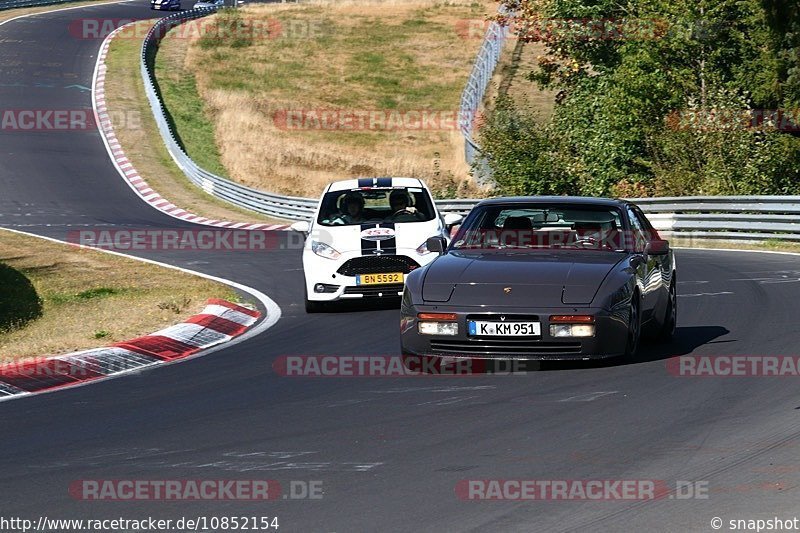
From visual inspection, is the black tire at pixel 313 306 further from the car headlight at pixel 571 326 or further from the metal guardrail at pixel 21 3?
the metal guardrail at pixel 21 3

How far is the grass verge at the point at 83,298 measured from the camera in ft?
42.2

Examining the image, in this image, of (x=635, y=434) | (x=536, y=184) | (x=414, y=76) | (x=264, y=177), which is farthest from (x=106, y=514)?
(x=414, y=76)

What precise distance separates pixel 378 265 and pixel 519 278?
523 cm

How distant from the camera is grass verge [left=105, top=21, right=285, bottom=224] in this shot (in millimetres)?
37031

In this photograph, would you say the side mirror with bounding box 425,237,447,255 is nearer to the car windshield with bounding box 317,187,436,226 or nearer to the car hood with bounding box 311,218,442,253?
the car hood with bounding box 311,218,442,253

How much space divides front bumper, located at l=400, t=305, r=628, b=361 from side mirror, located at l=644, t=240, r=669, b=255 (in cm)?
120

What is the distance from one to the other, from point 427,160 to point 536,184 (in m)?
17.2

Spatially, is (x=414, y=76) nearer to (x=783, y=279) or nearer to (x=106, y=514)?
(x=783, y=279)

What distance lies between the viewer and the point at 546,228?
1109 centimetres

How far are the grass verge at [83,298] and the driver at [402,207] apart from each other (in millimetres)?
2512

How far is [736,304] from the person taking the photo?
1413cm

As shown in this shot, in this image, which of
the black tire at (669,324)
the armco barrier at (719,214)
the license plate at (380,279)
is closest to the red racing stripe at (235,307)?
the license plate at (380,279)

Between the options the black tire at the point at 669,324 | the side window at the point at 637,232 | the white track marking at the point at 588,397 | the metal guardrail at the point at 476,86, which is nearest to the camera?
the white track marking at the point at 588,397

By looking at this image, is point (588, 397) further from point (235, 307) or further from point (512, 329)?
point (235, 307)
